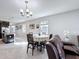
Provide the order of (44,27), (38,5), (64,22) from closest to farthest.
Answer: (38,5), (64,22), (44,27)

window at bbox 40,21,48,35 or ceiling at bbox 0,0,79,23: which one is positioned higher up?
ceiling at bbox 0,0,79,23

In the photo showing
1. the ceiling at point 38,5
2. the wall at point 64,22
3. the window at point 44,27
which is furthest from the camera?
the window at point 44,27

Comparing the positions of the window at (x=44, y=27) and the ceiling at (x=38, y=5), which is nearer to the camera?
the ceiling at (x=38, y=5)

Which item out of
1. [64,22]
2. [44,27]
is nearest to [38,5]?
[64,22]

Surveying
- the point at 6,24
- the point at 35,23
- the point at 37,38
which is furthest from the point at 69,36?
the point at 6,24

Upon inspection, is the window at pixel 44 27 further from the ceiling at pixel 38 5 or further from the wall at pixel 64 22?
the ceiling at pixel 38 5

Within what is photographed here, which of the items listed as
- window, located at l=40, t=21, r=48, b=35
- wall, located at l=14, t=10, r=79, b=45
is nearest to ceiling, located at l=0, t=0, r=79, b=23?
wall, located at l=14, t=10, r=79, b=45

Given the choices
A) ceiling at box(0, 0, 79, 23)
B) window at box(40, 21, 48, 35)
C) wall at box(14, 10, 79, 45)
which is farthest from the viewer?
window at box(40, 21, 48, 35)

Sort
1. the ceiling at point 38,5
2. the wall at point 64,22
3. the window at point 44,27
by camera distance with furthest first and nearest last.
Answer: the window at point 44,27 < the wall at point 64,22 < the ceiling at point 38,5

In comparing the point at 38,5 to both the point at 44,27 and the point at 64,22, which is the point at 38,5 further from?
the point at 44,27

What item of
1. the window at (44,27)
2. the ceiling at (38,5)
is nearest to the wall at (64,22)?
the window at (44,27)

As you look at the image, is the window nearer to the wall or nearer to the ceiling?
the wall

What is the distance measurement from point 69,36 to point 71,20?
1317 mm

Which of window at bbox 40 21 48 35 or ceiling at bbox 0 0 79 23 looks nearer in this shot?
ceiling at bbox 0 0 79 23
